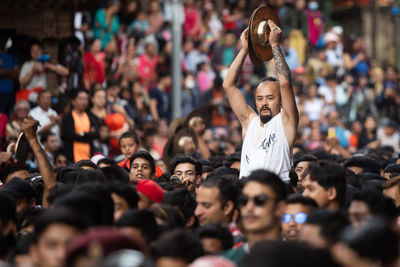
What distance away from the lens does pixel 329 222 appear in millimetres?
6125

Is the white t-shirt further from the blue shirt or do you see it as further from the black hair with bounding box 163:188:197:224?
the black hair with bounding box 163:188:197:224

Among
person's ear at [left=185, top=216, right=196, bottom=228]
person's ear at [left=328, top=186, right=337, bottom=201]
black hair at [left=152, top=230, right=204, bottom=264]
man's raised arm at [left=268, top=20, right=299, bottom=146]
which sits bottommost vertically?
person's ear at [left=185, top=216, right=196, bottom=228]

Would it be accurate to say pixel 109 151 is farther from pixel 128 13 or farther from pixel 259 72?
pixel 259 72

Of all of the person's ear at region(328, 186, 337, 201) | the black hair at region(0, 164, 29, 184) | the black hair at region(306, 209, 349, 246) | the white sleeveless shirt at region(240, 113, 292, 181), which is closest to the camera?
the black hair at region(306, 209, 349, 246)

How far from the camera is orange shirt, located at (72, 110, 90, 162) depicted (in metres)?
14.2

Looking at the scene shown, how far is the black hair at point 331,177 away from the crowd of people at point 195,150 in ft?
0.05

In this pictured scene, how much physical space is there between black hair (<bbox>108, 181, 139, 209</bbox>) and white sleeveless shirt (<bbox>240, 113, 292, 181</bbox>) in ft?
5.75

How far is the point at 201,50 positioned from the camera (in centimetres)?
2152

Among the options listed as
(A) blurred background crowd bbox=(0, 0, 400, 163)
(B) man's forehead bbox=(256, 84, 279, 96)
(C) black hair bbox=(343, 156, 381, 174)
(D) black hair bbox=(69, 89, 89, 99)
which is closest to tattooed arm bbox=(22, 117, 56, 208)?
(B) man's forehead bbox=(256, 84, 279, 96)

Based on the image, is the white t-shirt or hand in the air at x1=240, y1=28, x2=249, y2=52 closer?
hand in the air at x1=240, y1=28, x2=249, y2=52

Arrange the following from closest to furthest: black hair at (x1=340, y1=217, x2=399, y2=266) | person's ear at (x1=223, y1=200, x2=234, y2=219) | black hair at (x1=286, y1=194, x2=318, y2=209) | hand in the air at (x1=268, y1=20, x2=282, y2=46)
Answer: black hair at (x1=340, y1=217, x2=399, y2=266) < black hair at (x1=286, y1=194, x2=318, y2=209) < person's ear at (x1=223, y1=200, x2=234, y2=219) < hand in the air at (x1=268, y1=20, x2=282, y2=46)

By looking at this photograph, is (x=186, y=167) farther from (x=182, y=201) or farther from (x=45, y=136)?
(x=45, y=136)

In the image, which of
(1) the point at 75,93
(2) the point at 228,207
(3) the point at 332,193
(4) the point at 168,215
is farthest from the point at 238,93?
(1) the point at 75,93

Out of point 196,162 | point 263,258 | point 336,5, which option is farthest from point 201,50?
point 263,258
